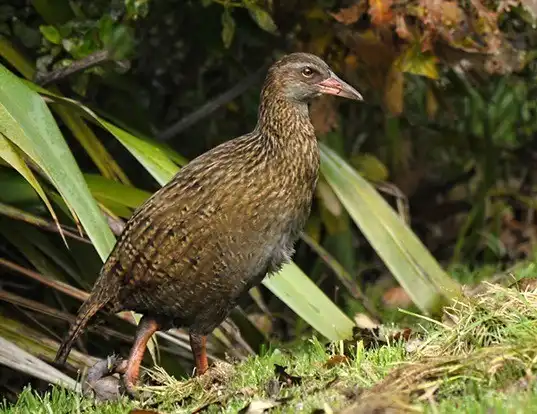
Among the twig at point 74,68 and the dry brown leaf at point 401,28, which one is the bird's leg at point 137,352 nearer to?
the twig at point 74,68

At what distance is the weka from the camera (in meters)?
5.32

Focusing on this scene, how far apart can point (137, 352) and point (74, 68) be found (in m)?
1.64

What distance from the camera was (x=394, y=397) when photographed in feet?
12.0

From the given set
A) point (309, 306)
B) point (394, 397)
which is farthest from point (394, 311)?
point (394, 397)

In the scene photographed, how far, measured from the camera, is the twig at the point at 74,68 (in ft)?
20.4

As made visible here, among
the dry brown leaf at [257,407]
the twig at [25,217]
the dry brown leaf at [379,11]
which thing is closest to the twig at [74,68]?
the twig at [25,217]

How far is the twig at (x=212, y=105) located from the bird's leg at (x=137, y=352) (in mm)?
1963

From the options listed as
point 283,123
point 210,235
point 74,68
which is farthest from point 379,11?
point 210,235

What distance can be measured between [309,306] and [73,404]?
1462 mm

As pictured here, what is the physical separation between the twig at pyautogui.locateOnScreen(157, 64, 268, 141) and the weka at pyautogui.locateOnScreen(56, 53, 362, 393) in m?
1.61

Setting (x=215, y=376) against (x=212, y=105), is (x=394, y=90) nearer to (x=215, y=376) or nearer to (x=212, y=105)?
(x=212, y=105)

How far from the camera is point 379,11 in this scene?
629 cm

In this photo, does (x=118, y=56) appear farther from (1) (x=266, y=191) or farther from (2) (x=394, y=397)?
(2) (x=394, y=397)

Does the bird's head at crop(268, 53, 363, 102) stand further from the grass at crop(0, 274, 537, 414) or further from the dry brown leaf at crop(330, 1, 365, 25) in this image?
the grass at crop(0, 274, 537, 414)
